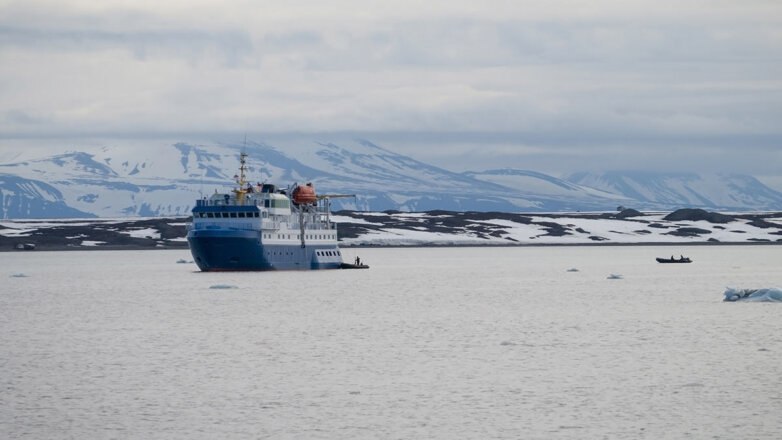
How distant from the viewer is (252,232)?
11400 centimetres

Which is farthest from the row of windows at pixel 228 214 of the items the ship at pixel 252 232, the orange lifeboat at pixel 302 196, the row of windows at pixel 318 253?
the orange lifeboat at pixel 302 196

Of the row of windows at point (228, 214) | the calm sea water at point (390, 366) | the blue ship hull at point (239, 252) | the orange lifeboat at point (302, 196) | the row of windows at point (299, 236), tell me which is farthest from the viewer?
the orange lifeboat at point (302, 196)

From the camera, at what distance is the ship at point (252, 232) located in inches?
4481

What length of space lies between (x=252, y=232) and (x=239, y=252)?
2.45 metres

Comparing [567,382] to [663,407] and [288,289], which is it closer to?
[663,407]

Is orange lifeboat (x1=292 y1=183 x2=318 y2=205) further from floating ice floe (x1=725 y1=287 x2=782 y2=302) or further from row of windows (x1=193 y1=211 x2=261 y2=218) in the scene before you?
floating ice floe (x1=725 y1=287 x2=782 y2=302)

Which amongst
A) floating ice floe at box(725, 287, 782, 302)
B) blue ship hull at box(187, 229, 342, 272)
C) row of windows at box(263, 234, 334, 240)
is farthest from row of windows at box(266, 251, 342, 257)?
floating ice floe at box(725, 287, 782, 302)

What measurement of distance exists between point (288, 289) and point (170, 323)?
31240mm

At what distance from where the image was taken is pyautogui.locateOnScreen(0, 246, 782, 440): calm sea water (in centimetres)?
3544

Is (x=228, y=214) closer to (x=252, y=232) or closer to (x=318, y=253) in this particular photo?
(x=252, y=232)

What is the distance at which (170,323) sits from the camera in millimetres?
68375

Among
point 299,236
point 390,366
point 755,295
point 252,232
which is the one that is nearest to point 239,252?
point 252,232

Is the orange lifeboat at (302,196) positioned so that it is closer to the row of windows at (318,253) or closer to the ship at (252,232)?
the ship at (252,232)

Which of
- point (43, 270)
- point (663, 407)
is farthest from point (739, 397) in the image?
point (43, 270)
